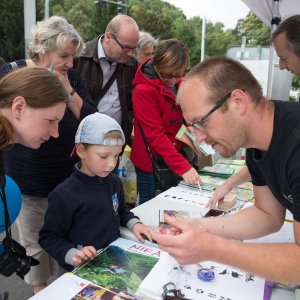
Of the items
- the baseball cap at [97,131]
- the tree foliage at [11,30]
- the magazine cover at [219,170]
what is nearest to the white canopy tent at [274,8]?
the magazine cover at [219,170]

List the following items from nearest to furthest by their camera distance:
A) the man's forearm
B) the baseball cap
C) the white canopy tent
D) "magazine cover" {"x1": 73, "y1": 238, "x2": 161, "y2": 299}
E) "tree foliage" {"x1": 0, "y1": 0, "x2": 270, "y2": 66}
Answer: the man's forearm < "magazine cover" {"x1": 73, "y1": 238, "x2": 161, "y2": 299} < the baseball cap < the white canopy tent < "tree foliage" {"x1": 0, "y1": 0, "x2": 270, "y2": 66}

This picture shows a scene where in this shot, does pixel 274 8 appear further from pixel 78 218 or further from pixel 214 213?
pixel 78 218

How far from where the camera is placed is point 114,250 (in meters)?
1.47

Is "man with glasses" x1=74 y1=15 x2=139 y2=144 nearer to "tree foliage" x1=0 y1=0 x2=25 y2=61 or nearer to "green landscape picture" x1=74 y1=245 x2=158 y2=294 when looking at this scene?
"green landscape picture" x1=74 y1=245 x2=158 y2=294

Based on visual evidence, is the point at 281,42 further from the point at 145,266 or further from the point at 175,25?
the point at 175,25

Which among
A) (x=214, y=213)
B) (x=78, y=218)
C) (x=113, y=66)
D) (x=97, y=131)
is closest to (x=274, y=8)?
(x=113, y=66)

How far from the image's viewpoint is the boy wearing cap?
A: 1.49m

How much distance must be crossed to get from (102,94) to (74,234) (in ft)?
4.06

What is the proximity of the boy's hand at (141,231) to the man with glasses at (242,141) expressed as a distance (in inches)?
20.9

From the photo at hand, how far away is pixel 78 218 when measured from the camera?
1.53 m

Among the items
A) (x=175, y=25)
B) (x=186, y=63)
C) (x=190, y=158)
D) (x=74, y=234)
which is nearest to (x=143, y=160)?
(x=190, y=158)

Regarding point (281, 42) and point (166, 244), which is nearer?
point (166, 244)

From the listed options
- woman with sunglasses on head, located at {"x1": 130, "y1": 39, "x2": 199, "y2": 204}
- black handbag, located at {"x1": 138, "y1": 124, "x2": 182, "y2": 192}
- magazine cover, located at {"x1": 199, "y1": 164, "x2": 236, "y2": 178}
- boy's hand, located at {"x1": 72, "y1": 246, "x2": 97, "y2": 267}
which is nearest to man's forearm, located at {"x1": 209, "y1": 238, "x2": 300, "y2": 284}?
boy's hand, located at {"x1": 72, "y1": 246, "x2": 97, "y2": 267}

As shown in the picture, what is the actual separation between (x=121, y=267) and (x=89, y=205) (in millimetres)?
332
